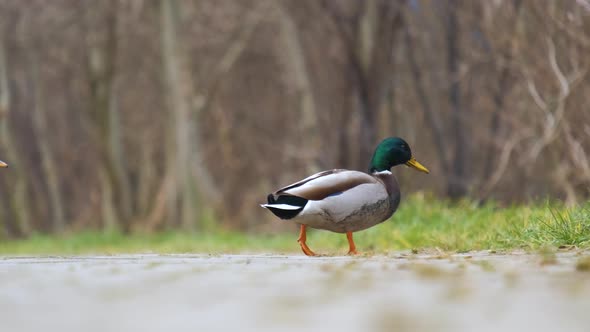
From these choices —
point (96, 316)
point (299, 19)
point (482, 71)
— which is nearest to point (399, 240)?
point (96, 316)

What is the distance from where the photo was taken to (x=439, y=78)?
911 inches

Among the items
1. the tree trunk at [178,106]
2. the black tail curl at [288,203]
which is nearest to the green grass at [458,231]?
the black tail curl at [288,203]

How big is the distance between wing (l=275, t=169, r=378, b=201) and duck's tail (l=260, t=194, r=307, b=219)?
0.06 metres

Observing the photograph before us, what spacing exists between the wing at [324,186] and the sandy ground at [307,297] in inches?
75.2

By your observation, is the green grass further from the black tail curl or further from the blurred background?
the blurred background

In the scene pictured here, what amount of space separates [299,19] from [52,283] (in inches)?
787

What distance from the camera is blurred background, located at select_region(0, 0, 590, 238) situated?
17156 millimetres

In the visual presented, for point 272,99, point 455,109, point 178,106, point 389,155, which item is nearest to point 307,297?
point 389,155

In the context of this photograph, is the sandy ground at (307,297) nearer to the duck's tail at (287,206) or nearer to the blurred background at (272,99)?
the duck's tail at (287,206)

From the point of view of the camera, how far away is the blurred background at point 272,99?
675 inches

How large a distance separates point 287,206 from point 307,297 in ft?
12.5

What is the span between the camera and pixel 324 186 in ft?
26.9

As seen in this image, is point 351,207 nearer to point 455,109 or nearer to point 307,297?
point 307,297

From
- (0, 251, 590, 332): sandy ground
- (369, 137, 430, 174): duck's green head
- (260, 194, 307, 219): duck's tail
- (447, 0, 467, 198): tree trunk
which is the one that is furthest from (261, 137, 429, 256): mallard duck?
(447, 0, 467, 198): tree trunk
